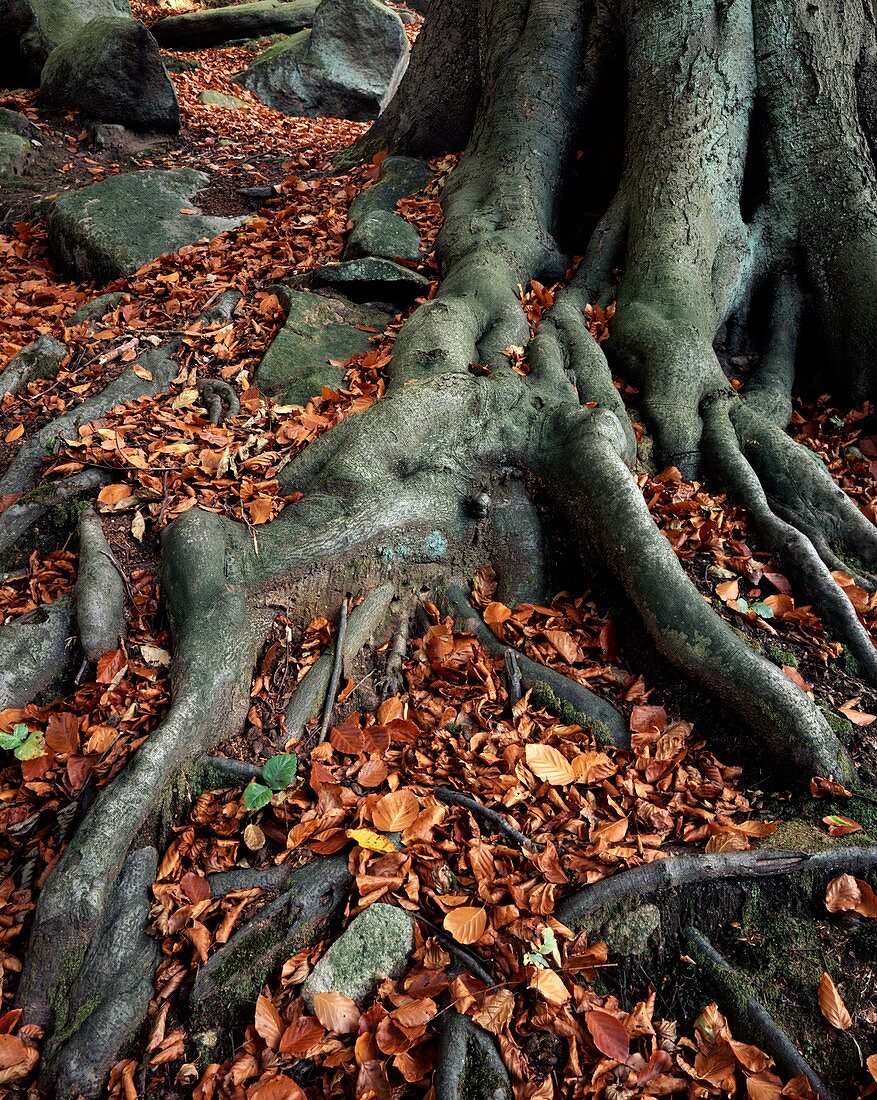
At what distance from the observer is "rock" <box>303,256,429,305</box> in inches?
209

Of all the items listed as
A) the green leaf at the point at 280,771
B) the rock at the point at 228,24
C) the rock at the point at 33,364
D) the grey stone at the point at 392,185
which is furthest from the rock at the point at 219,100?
the green leaf at the point at 280,771

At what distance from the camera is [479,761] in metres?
2.80

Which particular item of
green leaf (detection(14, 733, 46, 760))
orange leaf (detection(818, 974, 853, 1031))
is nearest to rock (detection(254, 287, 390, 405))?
green leaf (detection(14, 733, 46, 760))

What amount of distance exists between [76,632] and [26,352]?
2.60m

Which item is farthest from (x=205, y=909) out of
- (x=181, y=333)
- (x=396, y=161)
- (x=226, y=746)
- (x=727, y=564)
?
(x=396, y=161)

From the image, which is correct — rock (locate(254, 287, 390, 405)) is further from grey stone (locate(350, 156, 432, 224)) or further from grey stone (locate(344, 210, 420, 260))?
grey stone (locate(350, 156, 432, 224))

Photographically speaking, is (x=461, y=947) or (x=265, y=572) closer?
(x=461, y=947)

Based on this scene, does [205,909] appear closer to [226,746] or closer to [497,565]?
[226,746]

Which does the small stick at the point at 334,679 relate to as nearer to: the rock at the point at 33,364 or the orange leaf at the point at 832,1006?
the orange leaf at the point at 832,1006

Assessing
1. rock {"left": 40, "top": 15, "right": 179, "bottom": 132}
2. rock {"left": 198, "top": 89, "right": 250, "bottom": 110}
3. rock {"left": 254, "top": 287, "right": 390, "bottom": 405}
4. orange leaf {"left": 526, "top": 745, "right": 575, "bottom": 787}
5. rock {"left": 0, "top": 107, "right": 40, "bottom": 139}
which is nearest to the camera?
orange leaf {"left": 526, "top": 745, "right": 575, "bottom": 787}

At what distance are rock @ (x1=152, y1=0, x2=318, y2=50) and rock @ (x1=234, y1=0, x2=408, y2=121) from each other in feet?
5.03

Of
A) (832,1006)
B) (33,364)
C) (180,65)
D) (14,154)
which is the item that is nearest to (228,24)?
(180,65)

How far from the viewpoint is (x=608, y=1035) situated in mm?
2078

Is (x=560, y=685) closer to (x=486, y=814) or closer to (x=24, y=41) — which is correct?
(x=486, y=814)
